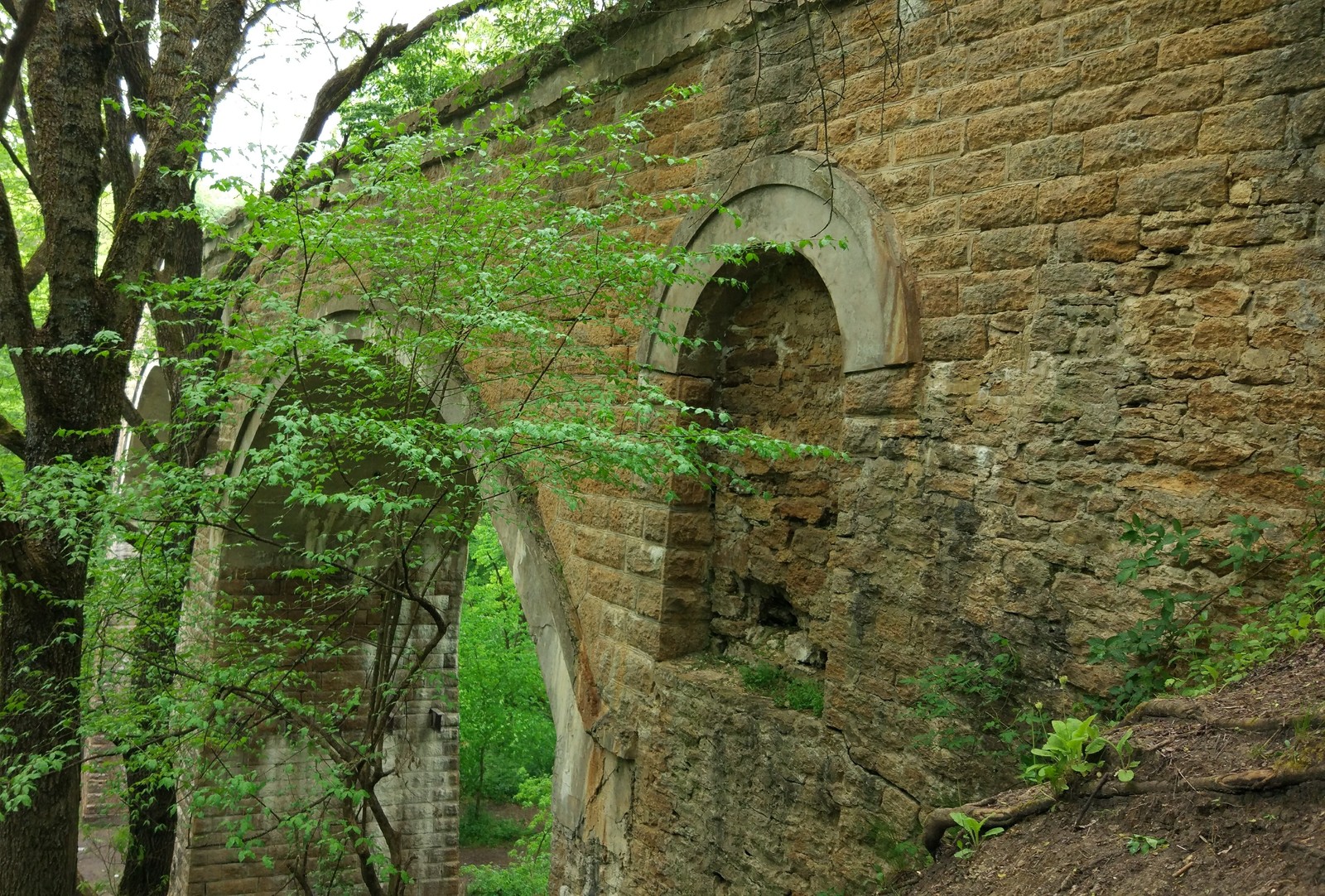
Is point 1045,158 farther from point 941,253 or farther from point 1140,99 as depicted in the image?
point 941,253

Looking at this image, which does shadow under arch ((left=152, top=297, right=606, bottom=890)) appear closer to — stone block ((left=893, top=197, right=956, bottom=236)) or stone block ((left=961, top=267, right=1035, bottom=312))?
stone block ((left=893, top=197, right=956, bottom=236))

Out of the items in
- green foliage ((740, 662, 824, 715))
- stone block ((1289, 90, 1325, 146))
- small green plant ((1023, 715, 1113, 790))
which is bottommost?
green foliage ((740, 662, 824, 715))

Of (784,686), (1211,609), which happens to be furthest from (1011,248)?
(784,686)

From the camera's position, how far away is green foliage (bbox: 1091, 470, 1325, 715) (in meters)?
2.41

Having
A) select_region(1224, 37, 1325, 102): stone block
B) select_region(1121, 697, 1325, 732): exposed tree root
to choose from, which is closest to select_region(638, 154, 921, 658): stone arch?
select_region(1224, 37, 1325, 102): stone block

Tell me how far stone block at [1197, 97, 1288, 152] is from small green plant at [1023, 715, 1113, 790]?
158 centimetres

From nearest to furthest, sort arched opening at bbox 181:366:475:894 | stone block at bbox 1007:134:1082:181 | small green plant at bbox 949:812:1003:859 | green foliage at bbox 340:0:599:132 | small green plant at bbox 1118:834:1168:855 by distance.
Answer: small green plant at bbox 1118:834:1168:855
small green plant at bbox 949:812:1003:859
stone block at bbox 1007:134:1082:181
arched opening at bbox 181:366:475:894
green foliage at bbox 340:0:599:132

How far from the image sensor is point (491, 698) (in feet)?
53.8

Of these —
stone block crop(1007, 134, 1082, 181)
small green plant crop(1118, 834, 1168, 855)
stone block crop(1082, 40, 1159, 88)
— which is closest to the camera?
small green plant crop(1118, 834, 1168, 855)

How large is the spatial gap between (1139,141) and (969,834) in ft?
6.54

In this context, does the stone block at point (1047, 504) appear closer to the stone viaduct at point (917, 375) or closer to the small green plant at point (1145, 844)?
the stone viaduct at point (917, 375)

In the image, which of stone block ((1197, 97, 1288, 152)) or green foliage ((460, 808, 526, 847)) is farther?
green foliage ((460, 808, 526, 847))

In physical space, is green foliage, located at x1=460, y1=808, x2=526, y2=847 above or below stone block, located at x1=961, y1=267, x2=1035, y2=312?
below

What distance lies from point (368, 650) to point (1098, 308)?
7972 mm
